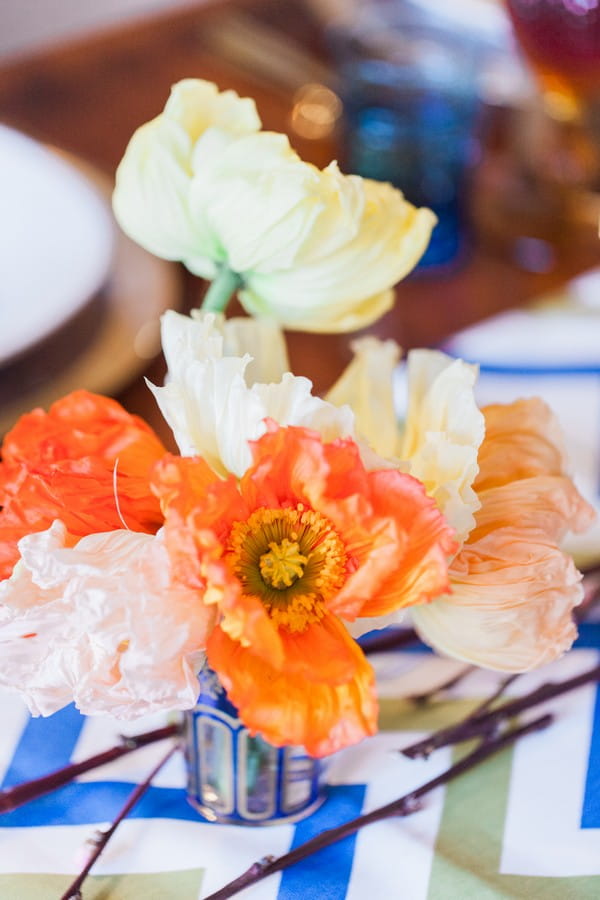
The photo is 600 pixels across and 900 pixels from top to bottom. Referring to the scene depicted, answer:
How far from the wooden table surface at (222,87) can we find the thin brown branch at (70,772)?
19 cm

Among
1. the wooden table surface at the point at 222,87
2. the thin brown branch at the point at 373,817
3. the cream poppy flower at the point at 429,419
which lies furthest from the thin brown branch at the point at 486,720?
the wooden table surface at the point at 222,87

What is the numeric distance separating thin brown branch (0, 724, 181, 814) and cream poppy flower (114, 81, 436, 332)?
15 centimetres

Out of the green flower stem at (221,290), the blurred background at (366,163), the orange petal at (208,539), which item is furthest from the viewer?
the blurred background at (366,163)

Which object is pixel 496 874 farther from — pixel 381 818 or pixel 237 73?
pixel 237 73

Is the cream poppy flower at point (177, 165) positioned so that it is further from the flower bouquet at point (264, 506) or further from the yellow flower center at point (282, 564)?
the yellow flower center at point (282, 564)

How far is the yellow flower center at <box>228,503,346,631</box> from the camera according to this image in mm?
311

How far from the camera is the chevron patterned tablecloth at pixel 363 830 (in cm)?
38

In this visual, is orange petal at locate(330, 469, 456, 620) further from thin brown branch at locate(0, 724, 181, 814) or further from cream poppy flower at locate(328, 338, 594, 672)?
thin brown branch at locate(0, 724, 181, 814)

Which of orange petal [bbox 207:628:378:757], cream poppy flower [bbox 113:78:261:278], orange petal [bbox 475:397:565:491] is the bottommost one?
orange petal [bbox 207:628:378:757]

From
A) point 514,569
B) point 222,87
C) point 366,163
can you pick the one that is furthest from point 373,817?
point 222,87

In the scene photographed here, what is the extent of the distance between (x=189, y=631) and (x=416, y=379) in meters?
0.12

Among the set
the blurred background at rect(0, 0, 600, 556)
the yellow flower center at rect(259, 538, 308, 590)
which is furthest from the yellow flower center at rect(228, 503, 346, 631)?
the blurred background at rect(0, 0, 600, 556)

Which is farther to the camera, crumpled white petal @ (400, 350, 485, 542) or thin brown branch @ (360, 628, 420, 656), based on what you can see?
thin brown branch @ (360, 628, 420, 656)

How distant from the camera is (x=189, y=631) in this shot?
0.30 meters
